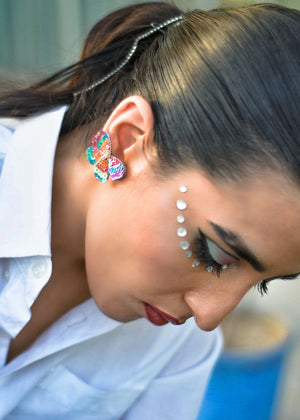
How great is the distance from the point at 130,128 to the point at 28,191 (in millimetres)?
270

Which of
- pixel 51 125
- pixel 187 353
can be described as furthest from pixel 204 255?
pixel 187 353

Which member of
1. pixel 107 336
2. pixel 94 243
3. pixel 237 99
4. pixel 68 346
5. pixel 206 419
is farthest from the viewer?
pixel 206 419

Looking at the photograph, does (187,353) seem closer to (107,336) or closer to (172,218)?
(107,336)

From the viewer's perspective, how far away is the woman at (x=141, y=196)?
3.40 ft

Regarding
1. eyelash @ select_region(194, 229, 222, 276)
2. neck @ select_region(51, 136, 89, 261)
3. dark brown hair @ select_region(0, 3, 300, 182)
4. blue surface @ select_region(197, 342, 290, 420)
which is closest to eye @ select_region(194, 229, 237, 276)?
eyelash @ select_region(194, 229, 222, 276)

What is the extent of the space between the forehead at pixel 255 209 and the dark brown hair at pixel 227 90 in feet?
0.08

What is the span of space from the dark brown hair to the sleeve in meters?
0.68

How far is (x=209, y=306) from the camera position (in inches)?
44.3

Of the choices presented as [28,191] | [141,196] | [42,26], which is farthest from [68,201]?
[42,26]

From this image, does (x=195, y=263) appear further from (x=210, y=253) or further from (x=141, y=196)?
(x=141, y=196)

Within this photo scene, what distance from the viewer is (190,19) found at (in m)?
1.23

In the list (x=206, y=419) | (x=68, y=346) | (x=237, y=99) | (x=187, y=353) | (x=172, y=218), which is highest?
(x=237, y=99)

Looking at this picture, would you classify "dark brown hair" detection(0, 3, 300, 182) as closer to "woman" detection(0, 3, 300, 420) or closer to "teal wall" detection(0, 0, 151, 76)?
"woman" detection(0, 3, 300, 420)

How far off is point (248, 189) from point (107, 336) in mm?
671
